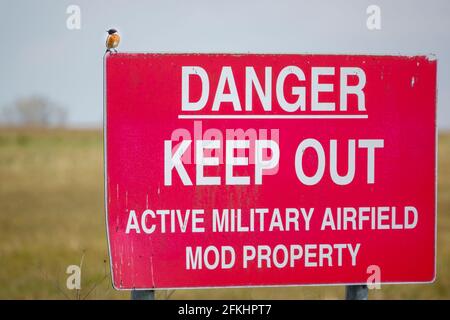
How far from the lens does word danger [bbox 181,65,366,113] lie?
352 cm

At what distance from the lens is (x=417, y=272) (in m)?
3.72

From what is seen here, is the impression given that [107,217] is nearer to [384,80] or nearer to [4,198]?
[384,80]

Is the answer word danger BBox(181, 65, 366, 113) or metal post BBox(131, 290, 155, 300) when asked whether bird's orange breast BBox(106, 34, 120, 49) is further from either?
metal post BBox(131, 290, 155, 300)

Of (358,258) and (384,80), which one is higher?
(384,80)

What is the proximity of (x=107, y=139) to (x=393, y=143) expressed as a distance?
155 cm

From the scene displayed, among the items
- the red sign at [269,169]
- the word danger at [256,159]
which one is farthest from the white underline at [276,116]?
the word danger at [256,159]

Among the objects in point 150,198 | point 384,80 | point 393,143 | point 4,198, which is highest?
point 384,80

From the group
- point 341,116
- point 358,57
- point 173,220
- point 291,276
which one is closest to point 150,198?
point 173,220

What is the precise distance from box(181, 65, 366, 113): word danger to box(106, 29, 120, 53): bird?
369 mm

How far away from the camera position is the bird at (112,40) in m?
3.46

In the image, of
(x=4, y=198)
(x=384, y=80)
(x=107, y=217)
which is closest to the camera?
(x=107, y=217)

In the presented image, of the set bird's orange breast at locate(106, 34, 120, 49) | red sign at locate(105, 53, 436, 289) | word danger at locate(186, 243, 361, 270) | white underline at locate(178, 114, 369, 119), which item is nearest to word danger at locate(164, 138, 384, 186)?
red sign at locate(105, 53, 436, 289)

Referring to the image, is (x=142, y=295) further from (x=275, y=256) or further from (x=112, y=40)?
(x=112, y=40)

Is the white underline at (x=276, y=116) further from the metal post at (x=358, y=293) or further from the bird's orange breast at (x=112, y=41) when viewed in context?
the metal post at (x=358, y=293)
